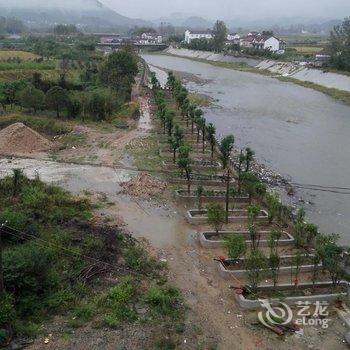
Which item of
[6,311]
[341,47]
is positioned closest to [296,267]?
[6,311]

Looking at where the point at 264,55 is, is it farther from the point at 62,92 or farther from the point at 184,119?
the point at 62,92

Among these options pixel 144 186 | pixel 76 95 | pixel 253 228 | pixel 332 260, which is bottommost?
pixel 144 186

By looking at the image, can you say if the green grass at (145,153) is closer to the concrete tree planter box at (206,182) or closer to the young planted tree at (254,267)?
the concrete tree planter box at (206,182)

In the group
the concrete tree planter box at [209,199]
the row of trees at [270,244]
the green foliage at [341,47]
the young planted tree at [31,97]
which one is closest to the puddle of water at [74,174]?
the concrete tree planter box at [209,199]

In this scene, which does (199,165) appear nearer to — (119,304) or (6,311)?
(119,304)

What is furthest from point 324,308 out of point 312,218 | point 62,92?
point 62,92

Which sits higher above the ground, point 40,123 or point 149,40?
point 149,40
